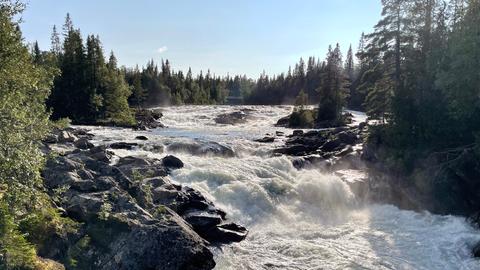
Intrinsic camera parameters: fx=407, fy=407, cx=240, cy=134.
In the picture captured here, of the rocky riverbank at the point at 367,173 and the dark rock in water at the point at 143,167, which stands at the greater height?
the dark rock in water at the point at 143,167

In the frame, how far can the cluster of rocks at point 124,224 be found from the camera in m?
11.2

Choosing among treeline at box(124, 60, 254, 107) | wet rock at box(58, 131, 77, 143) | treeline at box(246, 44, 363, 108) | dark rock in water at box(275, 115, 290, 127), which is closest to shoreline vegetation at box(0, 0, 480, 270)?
wet rock at box(58, 131, 77, 143)

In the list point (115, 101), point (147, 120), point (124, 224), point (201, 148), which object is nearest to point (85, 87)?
point (115, 101)

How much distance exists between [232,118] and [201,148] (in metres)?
35.4

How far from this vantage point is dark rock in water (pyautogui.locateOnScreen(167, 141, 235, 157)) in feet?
99.0

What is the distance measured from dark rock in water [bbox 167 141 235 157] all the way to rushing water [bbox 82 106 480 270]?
1.20 metres

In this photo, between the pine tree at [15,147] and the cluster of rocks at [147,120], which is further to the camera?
the cluster of rocks at [147,120]

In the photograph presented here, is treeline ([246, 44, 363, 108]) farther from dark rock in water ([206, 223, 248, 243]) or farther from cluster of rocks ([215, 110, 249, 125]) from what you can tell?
dark rock in water ([206, 223, 248, 243])

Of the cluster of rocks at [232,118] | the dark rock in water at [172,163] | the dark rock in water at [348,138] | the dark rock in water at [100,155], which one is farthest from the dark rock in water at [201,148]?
the cluster of rocks at [232,118]

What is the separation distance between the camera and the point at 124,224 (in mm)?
12156

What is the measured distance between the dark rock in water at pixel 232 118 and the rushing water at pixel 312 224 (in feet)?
112

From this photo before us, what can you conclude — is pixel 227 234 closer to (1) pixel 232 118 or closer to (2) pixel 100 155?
(2) pixel 100 155

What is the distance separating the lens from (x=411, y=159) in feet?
77.0

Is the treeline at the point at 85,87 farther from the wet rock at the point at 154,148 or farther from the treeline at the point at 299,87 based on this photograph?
the treeline at the point at 299,87
